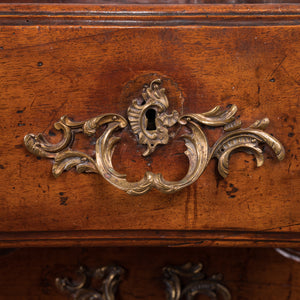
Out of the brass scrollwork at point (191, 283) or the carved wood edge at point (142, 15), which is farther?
the brass scrollwork at point (191, 283)

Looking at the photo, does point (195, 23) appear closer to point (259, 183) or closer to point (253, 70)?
point (253, 70)

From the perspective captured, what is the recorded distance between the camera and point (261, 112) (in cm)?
40

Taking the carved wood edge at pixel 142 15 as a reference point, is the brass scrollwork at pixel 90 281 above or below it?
below

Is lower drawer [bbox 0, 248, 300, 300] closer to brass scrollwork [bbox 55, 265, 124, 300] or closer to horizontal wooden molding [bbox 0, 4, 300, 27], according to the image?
brass scrollwork [bbox 55, 265, 124, 300]

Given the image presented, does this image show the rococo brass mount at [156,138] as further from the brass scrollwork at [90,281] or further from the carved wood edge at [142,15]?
the brass scrollwork at [90,281]

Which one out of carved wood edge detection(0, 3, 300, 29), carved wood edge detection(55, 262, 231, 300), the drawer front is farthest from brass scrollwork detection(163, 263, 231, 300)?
carved wood edge detection(0, 3, 300, 29)

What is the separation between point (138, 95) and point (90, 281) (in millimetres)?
302

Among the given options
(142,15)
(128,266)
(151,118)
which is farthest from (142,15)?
(128,266)

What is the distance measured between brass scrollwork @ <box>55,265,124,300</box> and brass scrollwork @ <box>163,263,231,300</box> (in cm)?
7

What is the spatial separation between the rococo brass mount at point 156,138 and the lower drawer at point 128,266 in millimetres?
196

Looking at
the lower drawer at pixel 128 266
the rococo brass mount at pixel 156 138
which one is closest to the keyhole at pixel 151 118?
the rococo brass mount at pixel 156 138

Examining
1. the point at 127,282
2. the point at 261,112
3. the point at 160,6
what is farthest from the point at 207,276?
the point at 160,6

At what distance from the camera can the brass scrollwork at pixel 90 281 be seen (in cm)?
54

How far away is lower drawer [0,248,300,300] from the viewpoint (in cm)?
55
